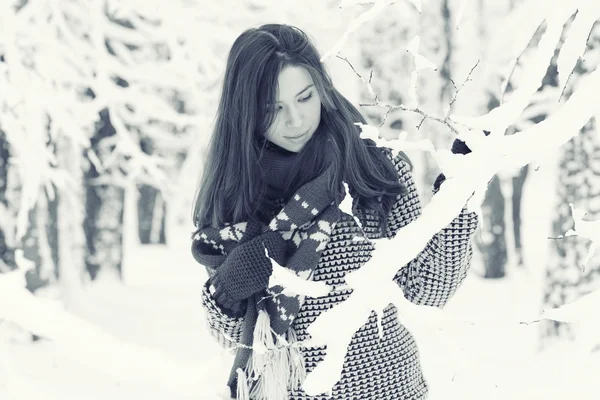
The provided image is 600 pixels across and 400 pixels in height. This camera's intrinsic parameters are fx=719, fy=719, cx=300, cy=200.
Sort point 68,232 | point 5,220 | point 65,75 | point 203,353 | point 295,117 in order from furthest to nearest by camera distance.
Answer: point 68,232
point 203,353
point 5,220
point 65,75
point 295,117

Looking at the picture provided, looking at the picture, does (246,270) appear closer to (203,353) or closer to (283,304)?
(283,304)

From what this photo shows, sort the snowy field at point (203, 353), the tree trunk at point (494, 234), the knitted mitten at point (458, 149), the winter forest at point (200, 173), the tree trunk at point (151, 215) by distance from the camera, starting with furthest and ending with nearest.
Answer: the tree trunk at point (151, 215) → the tree trunk at point (494, 234) → the knitted mitten at point (458, 149) → the snowy field at point (203, 353) → the winter forest at point (200, 173)

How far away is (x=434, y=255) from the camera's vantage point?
1931mm

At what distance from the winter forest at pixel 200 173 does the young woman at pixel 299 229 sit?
12cm

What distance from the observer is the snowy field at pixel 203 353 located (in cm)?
107

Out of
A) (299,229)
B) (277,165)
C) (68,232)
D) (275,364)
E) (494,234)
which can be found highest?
(494,234)

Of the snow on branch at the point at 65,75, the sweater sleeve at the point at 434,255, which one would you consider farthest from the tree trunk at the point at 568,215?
the sweater sleeve at the point at 434,255

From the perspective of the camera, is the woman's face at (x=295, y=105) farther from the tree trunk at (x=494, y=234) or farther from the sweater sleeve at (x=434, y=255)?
the tree trunk at (x=494, y=234)

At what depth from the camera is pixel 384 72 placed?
11859 millimetres

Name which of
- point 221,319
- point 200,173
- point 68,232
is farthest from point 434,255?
point 68,232

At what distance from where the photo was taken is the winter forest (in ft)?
2.90

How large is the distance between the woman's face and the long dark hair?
18 mm

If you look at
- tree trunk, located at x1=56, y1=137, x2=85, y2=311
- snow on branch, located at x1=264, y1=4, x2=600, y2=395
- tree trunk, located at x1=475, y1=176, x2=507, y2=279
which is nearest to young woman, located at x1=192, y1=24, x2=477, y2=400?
snow on branch, located at x1=264, y1=4, x2=600, y2=395

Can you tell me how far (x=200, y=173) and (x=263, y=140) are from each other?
0.53 metres
